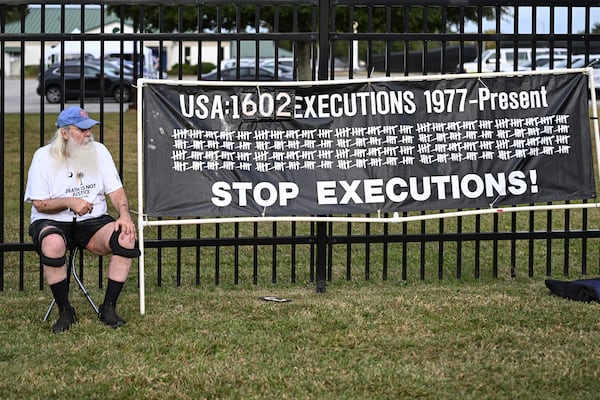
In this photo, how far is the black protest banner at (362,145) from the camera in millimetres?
7121

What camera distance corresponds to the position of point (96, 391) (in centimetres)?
519

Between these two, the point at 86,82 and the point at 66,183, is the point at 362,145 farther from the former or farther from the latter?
the point at 86,82

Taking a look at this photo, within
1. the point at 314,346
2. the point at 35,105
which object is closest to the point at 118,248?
the point at 314,346

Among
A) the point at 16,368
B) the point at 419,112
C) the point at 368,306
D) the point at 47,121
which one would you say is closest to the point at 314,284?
the point at 368,306

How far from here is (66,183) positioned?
670 centimetres

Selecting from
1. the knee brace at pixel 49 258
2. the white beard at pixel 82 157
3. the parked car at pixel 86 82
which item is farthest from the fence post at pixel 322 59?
the parked car at pixel 86 82

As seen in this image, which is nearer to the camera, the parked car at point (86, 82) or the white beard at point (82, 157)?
the white beard at point (82, 157)

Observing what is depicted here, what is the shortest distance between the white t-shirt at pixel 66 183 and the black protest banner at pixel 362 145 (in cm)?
34

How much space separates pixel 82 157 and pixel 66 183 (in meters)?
0.20

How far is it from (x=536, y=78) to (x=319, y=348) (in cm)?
272

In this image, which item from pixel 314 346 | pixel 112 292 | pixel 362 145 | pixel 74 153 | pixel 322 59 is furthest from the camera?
pixel 322 59

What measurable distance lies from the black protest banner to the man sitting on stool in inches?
15.5

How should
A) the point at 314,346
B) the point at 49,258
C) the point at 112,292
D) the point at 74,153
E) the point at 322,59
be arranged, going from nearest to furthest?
the point at 314,346 < the point at 49,258 < the point at 112,292 < the point at 74,153 < the point at 322,59

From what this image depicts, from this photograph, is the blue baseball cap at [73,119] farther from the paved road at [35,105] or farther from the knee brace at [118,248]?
the paved road at [35,105]
